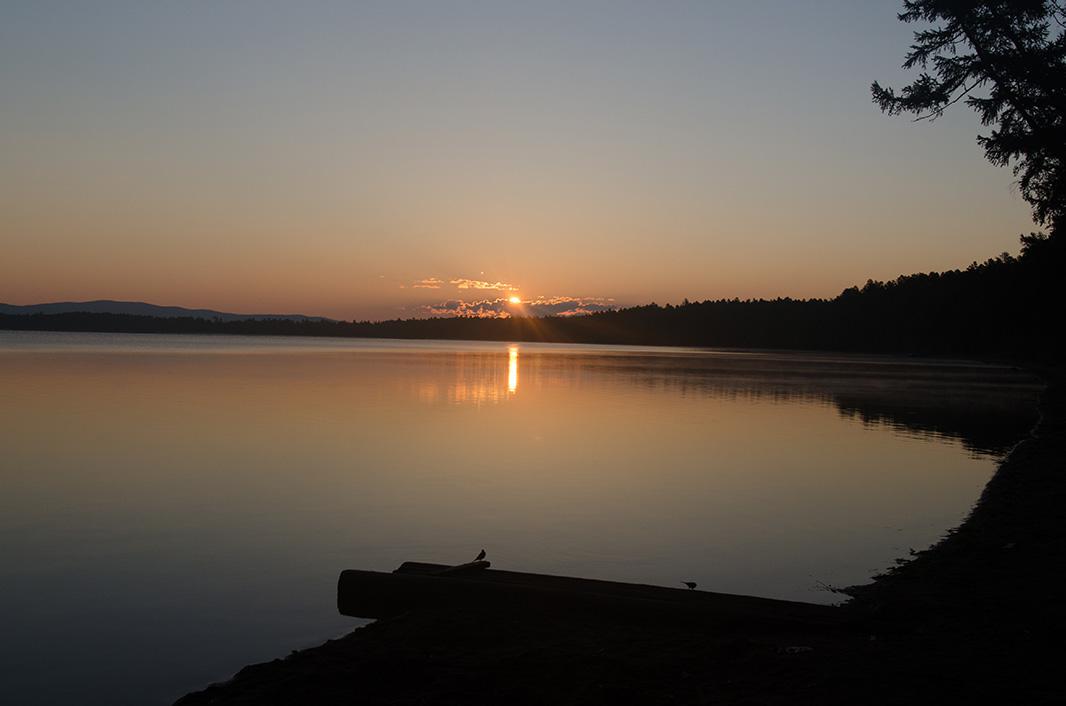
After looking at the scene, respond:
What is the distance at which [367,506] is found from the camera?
15.2 metres

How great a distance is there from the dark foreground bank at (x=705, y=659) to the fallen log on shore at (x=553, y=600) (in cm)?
11

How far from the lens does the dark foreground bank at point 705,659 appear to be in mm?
6359

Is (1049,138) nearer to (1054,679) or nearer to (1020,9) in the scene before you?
(1020,9)

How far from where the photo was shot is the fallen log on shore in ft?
26.5

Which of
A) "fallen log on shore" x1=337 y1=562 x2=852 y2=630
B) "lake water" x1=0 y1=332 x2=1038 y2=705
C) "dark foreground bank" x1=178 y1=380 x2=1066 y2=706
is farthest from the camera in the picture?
"lake water" x1=0 y1=332 x2=1038 y2=705

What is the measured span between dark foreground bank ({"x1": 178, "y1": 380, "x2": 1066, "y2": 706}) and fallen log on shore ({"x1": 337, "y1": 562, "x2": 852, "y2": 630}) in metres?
0.11

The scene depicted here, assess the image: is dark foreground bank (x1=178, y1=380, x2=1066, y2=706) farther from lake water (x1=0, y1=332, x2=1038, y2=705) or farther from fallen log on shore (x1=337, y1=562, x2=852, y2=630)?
lake water (x1=0, y1=332, x2=1038, y2=705)

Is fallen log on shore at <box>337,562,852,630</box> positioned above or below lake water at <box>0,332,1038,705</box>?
above

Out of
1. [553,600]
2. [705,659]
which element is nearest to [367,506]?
[553,600]

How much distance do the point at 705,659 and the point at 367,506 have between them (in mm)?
9135

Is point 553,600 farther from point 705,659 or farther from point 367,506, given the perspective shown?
point 367,506

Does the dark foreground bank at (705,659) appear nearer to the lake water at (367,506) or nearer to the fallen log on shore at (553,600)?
the fallen log on shore at (553,600)

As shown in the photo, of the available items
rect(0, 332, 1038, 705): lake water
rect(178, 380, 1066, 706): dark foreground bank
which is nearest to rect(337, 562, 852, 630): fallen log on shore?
rect(178, 380, 1066, 706): dark foreground bank

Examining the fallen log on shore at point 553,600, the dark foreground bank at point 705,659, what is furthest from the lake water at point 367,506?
the dark foreground bank at point 705,659
